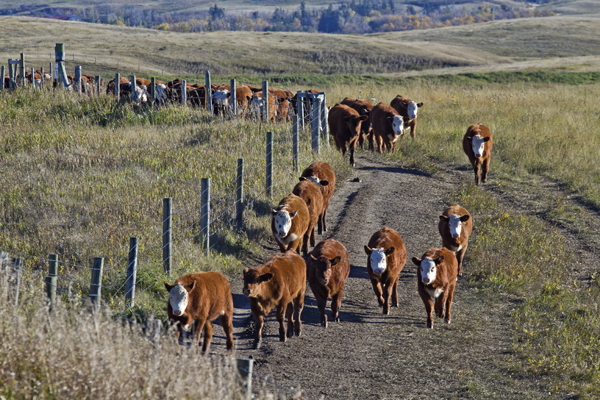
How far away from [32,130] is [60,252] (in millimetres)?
8254

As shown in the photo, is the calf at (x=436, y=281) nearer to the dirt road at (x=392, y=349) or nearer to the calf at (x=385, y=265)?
the dirt road at (x=392, y=349)

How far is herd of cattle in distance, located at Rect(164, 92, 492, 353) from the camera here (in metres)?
6.44

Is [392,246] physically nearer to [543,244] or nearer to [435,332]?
[435,332]

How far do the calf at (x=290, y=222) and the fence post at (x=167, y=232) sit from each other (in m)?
1.65

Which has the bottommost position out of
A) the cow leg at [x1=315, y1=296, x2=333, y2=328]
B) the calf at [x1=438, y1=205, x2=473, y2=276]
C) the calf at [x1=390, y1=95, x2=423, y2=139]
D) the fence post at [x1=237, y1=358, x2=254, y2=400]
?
the cow leg at [x1=315, y1=296, x2=333, y2=328]

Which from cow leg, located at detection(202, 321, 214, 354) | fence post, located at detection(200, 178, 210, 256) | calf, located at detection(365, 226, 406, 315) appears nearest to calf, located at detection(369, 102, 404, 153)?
calf, located at detection(365, 226, 406, 315)

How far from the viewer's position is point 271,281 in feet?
23.0

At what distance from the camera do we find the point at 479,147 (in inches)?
567

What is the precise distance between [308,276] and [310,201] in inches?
104

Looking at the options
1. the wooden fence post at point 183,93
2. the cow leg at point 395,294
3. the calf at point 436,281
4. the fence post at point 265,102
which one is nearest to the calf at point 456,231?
the calf at point 436,281

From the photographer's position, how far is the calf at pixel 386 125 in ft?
56.1

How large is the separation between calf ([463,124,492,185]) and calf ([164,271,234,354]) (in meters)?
9.39

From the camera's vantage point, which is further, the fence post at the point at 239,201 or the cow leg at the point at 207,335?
the fence post at the point at 239,201

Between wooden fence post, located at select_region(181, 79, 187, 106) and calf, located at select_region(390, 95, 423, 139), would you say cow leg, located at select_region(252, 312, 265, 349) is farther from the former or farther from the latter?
wooden fence post, located at select_region(181, 79, 187, 106)
